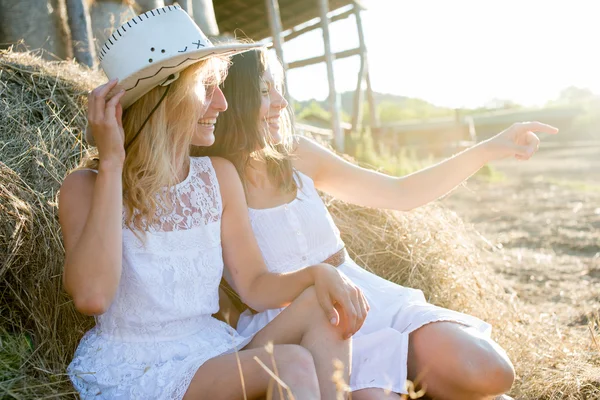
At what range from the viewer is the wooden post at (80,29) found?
461cm

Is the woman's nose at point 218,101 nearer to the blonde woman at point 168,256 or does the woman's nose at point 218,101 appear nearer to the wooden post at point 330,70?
the blonde woman at point 168,256

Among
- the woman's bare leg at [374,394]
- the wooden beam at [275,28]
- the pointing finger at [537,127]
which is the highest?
the wooden beam at [275,28]

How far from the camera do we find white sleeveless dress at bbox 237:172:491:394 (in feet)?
7.61

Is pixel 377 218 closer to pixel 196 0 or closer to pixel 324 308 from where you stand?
pixel 324 308

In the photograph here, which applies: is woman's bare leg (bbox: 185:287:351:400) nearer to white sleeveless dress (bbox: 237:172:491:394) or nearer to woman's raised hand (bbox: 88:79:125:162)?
white sleeveless dress (bbox: 237:172:491:394)

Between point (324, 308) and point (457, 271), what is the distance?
6.34ft

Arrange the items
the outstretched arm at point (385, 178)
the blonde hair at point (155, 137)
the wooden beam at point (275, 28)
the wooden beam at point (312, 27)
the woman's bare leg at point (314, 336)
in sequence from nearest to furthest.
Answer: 1. the woman's bare leg at point (314, 336)
2. the blonde hair at point (155, 137)
3. the outstretched arm at point (385, 178)
4. the wooden beam at point (275, 28)
5. the wooden beam at point (312, 27)

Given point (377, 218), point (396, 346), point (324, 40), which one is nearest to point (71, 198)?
point (396, 346)

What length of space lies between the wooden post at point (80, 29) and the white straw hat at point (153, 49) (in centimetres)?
273

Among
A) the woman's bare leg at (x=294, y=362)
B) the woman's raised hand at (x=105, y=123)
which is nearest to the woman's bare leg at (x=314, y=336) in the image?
the woman's bare leg at (x=294, y=362)

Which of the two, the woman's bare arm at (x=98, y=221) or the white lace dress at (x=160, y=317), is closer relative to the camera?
the woman's bare arm at (x=98, y=221)

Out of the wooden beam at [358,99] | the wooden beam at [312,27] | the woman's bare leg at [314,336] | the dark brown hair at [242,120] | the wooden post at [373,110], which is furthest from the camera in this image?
the wooden post at [373,110]

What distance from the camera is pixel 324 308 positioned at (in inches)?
79.3

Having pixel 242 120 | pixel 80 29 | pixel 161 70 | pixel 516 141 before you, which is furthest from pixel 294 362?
pixel 80 29
